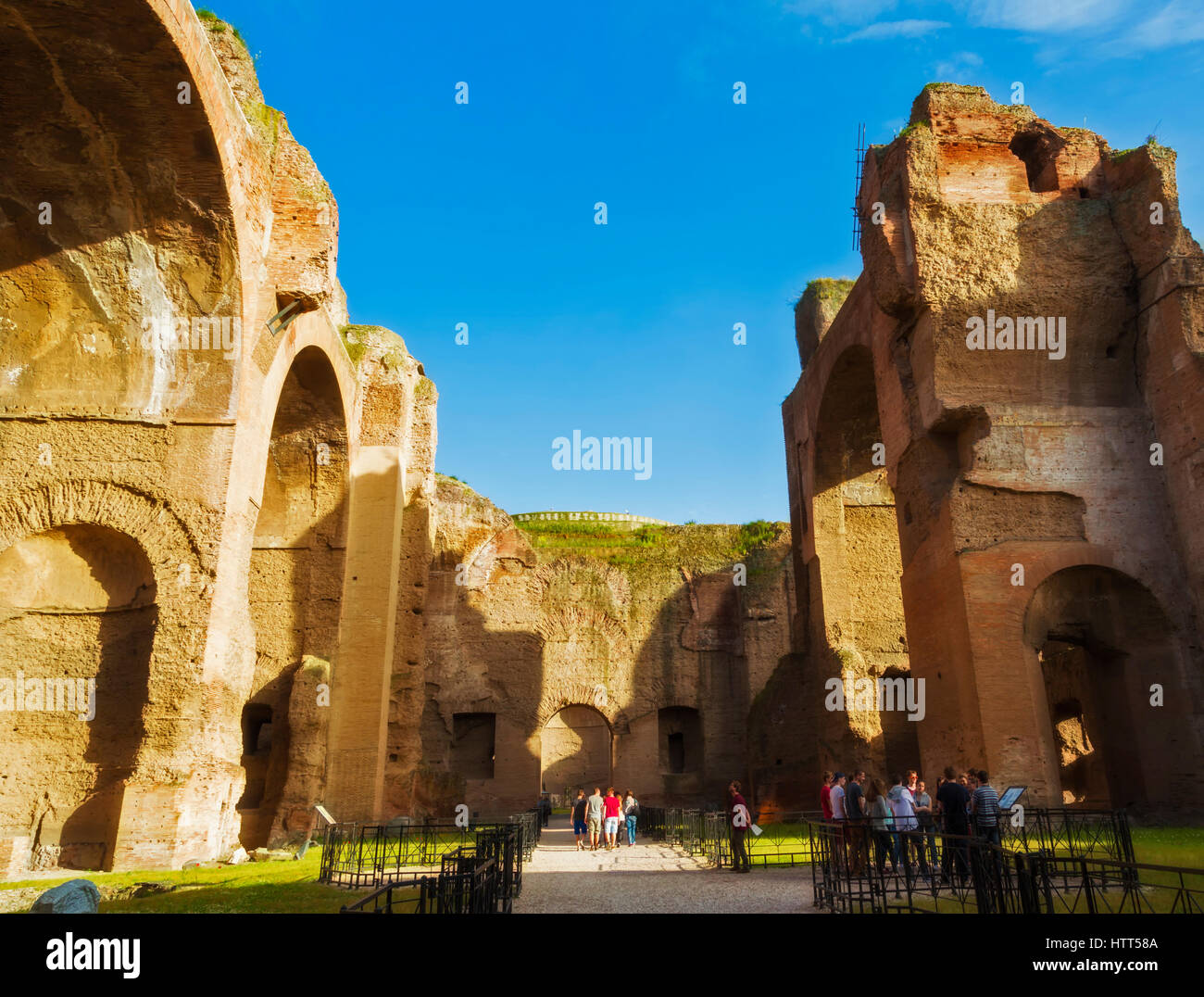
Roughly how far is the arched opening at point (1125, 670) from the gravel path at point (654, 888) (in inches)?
181

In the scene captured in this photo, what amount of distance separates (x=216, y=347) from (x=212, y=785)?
4.74 metres

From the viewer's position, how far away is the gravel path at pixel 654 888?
6336 mm

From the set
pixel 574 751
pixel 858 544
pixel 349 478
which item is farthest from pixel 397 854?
pixel 574 751

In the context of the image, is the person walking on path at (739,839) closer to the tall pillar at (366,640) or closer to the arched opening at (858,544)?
the tall pillar at (366,640)

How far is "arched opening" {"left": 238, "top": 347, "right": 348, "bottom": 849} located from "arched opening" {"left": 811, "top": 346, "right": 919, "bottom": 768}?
350 inches

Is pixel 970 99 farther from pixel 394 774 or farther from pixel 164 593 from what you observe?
pixel 394 774

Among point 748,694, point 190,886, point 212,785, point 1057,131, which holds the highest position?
point 1057,131

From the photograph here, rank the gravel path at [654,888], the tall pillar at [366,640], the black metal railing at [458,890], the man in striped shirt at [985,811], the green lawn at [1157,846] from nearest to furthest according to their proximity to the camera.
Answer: the black metal railing at [458,890] < the gravel path at [654,888] < the man in striped shirt at [985,811] < the green lawn at [1157,846] < the tall pillar at [366,640]

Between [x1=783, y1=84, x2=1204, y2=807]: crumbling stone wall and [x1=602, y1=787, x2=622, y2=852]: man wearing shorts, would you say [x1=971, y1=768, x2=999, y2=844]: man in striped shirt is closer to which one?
[x1=783, y1=84, x2=1204, y2=807]: crumbling stone wall

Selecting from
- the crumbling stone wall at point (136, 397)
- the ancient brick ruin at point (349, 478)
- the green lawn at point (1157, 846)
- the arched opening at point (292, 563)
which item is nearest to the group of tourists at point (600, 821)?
the green lawn at point (1157, 846)

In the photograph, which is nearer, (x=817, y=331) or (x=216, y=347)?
(x=216, y=347)

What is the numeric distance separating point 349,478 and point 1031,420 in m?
10.7

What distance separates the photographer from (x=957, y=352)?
1165 centimetres
